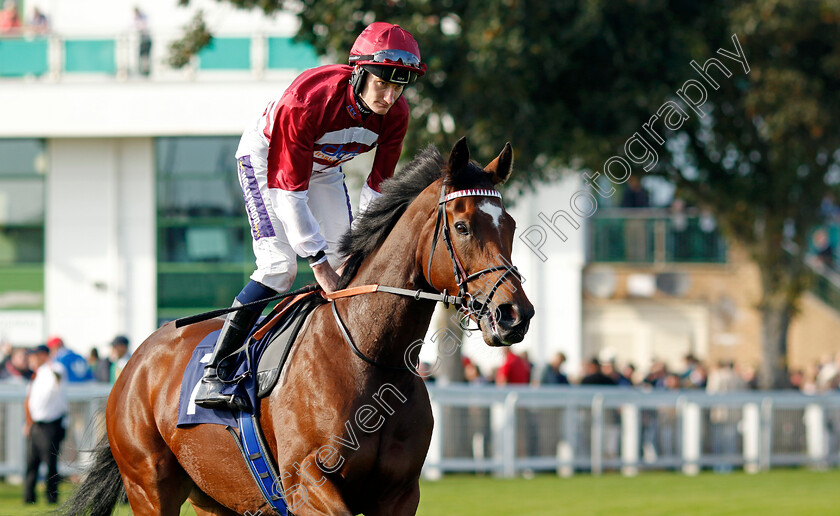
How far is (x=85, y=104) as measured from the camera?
67.7ft

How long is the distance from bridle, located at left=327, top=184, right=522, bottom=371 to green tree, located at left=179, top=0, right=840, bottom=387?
7967mm

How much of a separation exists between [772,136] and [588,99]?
109 inches

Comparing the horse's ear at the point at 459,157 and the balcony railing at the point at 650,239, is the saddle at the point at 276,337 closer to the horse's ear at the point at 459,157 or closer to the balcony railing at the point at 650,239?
the horse's ear at the point at 459,157

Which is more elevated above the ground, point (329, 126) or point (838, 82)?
point (838, 82)

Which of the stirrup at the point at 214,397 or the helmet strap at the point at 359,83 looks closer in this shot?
the helmet strap at the point at 359,83

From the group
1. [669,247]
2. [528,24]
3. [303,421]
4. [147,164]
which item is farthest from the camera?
[669,247]

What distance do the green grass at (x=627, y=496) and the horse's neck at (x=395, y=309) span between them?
17.3 ft

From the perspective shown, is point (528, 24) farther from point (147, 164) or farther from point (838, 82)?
point (147, 164)

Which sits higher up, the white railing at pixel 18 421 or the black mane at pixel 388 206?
the black mane at pixel 388 206

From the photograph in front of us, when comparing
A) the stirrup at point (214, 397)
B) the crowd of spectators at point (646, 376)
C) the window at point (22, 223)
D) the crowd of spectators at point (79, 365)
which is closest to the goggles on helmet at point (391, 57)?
the stirrup at point (214, 397)

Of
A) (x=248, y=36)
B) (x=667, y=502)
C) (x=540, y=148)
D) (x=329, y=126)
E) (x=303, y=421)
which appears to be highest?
(x=248, y=36)

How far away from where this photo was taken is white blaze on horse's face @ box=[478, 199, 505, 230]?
3.80 meters

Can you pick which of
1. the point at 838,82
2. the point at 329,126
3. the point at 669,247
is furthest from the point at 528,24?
the point at 669,247

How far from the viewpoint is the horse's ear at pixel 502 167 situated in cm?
408
